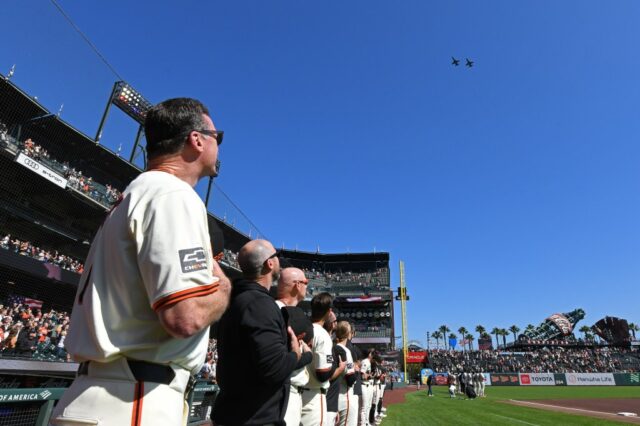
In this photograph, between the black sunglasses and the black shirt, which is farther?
the black shirt

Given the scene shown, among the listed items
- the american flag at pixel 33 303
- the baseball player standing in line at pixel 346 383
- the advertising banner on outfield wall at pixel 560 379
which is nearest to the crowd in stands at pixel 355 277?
the advertising banner on outfield wall at pixel 560 379

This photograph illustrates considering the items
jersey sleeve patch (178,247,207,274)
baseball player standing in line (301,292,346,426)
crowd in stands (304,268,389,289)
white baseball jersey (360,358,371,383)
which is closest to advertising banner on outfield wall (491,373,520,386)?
crowd in stands (304,268,389,289)

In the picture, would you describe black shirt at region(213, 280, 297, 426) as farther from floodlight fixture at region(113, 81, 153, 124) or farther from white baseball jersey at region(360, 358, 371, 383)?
floodlight fixture at region(113, 81, 153, 124)

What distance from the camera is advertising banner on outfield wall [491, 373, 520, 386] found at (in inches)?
1727

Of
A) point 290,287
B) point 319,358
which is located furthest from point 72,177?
point 319,358

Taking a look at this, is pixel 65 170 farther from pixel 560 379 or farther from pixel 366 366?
pixel 560 379

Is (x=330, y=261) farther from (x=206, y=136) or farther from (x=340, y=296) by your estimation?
(x=206, y=136)

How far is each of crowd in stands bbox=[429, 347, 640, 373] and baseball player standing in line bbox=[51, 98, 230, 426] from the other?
5568cm

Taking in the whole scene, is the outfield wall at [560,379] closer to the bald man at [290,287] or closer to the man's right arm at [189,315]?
the bald man at [290,287]

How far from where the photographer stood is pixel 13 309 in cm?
1675

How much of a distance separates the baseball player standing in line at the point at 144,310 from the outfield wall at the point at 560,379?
4846cm

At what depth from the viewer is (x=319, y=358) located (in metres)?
3.85

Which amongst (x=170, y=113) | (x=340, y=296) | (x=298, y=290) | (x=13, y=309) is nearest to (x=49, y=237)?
(x=13, y=309)

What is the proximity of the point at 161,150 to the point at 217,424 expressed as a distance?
6.19ft
